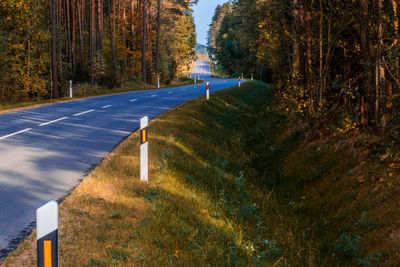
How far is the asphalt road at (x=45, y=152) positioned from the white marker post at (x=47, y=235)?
6.53ft

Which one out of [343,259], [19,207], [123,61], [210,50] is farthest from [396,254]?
[210,50]

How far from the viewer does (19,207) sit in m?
5.86

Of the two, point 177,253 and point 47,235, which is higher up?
point 47,235

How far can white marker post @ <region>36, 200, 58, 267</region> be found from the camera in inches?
105

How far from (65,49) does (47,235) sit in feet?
140

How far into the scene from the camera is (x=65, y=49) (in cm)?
4219

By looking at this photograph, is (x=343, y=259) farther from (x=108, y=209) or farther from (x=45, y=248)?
(x=45, y=248)

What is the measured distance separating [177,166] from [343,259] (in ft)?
12.9

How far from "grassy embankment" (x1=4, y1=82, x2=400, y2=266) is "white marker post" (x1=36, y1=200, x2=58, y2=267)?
5.18 ft

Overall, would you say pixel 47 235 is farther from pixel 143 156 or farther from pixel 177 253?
pixel 143 156

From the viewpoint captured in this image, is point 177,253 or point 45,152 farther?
point 45,152

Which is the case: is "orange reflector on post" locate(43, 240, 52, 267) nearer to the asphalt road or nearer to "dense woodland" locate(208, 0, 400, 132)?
the asphalt road

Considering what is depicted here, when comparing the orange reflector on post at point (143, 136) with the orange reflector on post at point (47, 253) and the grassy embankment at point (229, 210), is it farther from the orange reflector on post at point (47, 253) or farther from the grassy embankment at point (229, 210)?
the orange reflector on post at point (47, 253)

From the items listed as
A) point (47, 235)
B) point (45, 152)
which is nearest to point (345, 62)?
point (45, 152)
